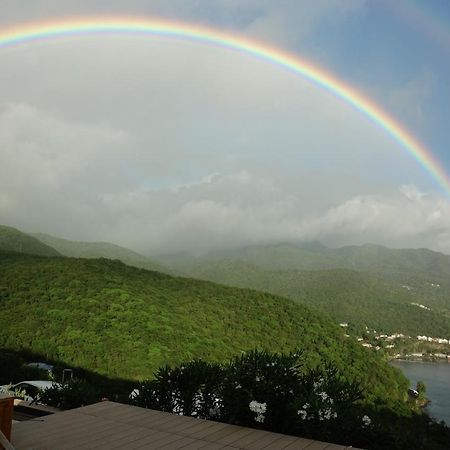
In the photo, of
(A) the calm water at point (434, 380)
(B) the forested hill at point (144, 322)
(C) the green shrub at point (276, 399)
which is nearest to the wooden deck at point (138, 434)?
(C) the green shrub at point (276, 399)

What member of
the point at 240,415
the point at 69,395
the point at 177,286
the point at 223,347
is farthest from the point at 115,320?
the point at 240,415

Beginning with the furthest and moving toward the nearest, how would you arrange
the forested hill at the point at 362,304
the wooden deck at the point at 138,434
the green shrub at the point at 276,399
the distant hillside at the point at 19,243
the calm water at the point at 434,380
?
the forested hill at the point at 362,304
the distant hillside at the point at 19,243
the calm water at the point at 434,380
the green shrub at the point at 276,399
the wooden deck at the point at 138,434

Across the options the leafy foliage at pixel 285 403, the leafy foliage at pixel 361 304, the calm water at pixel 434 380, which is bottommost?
the calm water at pixel 434 380

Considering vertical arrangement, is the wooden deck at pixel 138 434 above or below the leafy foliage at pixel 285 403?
below

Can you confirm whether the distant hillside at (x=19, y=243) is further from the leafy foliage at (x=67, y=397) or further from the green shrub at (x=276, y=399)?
the green shrub at (x=276, y=399)

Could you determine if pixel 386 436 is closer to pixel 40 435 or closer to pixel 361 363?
pixel 40 435

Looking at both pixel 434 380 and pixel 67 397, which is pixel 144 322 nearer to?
pixel 67 397

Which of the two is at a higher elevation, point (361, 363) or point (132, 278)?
point (132, 278)

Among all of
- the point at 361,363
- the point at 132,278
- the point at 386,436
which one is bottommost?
the point at 361,363
